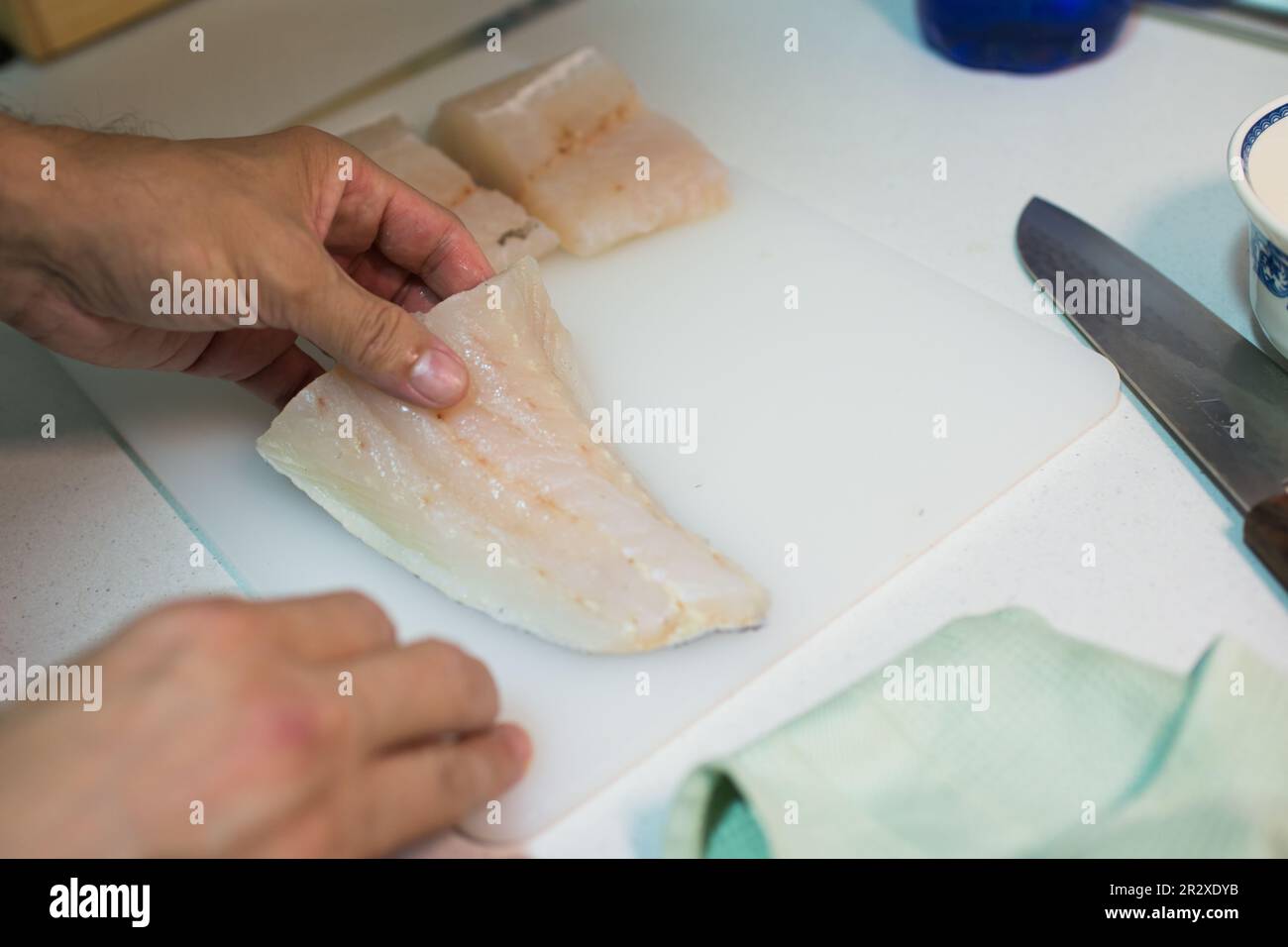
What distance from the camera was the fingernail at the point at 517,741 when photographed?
3.94ft

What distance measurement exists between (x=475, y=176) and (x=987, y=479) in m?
1.07

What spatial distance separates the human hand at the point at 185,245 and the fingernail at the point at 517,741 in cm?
43

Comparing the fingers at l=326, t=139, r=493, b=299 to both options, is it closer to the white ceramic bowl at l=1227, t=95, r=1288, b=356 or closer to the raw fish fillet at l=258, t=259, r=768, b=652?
the raw fish fillet at l=258, t=259, r=768, b=652

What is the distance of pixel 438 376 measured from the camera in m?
1.44

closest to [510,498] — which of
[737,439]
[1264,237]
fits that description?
[737,439]

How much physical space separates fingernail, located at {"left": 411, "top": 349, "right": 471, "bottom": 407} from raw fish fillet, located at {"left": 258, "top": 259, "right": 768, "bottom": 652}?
42mm

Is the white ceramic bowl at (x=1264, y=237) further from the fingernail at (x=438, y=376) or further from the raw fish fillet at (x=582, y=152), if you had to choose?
the fingernail at (x=438, y=376)

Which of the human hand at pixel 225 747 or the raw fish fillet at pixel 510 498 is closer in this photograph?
the human hand at pixel 225 747

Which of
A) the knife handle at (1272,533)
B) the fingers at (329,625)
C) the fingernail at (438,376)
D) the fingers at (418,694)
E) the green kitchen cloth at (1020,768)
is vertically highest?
the fingernail at (438,376)

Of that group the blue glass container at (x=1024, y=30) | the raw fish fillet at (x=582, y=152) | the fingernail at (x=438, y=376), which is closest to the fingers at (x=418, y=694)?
the fingernail at (x=438, y=376)

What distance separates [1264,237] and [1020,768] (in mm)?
773

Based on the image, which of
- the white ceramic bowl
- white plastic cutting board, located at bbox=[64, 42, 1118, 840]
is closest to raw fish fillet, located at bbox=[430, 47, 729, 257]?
white plastic cutting board, located at bbox=[64, 42, 1118, 840]

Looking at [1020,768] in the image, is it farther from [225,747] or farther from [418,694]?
[225,747]

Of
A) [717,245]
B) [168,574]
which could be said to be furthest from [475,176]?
[168,574]
